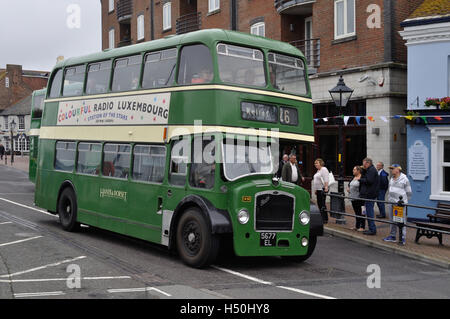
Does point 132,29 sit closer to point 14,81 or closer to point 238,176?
point 238,176

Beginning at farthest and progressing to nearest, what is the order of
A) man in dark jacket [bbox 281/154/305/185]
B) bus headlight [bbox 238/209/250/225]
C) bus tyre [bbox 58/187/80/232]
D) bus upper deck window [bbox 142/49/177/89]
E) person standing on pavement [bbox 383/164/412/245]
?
1. man in dark jacket [bbox 281/154/305/185]
2. bus tyre [bbox 58/187/80/232]
3. person standing on pavement [bbox 383/164/412/245]
4. bus upper deck window [bbox 142/49/177/89]
5. bus headlight [bbox 238/209/250/225]

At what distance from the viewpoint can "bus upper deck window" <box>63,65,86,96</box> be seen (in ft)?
48.0

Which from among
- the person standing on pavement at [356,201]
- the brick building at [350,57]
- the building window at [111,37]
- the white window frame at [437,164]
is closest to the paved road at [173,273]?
the person standing on pavement at [356,201]

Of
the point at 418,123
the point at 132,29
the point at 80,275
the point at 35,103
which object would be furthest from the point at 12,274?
the point at 132,29

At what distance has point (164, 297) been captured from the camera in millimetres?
7984

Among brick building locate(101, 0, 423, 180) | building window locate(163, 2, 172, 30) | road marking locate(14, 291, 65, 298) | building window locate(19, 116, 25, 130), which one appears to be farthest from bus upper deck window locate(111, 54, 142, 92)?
building window locate(19, 116, 25, 130)

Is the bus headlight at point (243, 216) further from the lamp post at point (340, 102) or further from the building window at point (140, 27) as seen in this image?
the building window at point (140, 27)

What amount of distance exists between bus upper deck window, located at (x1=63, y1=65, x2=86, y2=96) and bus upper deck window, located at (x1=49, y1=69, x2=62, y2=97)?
34 centimetres

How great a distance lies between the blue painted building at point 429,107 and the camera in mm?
17703

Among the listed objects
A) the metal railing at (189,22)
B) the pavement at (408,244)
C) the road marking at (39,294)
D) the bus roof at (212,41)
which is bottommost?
the pavement at (408,244)

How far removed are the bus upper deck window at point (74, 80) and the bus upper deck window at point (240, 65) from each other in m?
5.26

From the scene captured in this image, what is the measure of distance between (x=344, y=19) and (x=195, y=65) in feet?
40.2

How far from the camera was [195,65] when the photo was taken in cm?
1087

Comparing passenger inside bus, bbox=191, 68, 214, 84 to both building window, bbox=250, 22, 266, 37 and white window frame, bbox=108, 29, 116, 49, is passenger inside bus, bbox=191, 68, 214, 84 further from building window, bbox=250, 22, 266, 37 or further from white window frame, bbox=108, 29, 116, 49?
white window frame, bbox=108, 29, 116, 49
